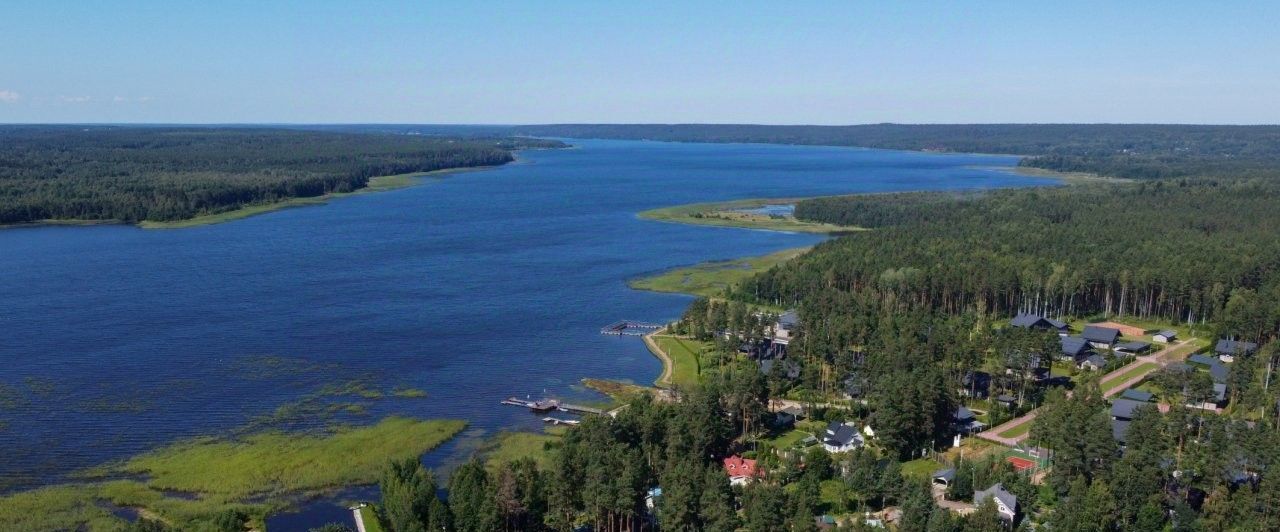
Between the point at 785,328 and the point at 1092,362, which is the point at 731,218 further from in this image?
the point at 1092,362

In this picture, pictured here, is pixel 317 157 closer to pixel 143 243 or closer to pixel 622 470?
pixel 143 243

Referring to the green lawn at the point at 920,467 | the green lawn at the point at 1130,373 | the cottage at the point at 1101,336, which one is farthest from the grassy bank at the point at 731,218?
the green lawn at the point at 920,467

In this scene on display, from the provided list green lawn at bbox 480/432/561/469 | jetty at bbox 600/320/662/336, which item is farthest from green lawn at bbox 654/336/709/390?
green lawn at bbox 480/432/561/469

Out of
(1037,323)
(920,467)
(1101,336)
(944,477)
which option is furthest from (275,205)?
(944,477)

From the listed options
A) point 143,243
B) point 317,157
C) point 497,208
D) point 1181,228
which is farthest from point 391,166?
point 1181,228

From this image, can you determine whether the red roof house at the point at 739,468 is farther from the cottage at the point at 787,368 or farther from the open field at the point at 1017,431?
the open field at the point at 1017,431
